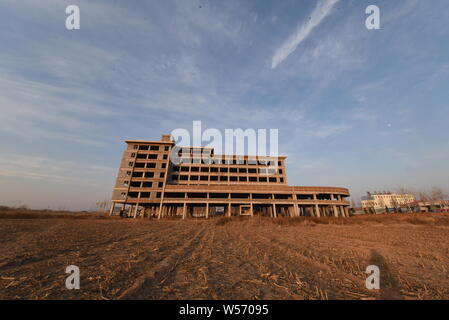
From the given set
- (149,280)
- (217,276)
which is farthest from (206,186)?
(149,280)

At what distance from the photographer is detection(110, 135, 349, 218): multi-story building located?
39.3 metres

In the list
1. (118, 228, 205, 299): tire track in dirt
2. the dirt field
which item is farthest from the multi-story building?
(118, 228, 205, 299): tire track in dirt

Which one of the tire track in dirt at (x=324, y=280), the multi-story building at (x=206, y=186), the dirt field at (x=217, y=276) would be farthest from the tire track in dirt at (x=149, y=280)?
the multi-story building at (x=206, y=186)

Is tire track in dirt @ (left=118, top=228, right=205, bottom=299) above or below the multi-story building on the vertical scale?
below

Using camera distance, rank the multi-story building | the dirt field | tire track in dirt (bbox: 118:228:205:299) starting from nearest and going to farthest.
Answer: tire track in dirt (bbox: 118:228:205:299), the dirt field, the multi-story building

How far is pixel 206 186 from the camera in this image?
39.6 m

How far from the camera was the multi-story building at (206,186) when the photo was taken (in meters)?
39.3

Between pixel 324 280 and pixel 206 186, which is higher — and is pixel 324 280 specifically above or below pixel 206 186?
below

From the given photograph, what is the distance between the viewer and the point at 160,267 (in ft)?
14.4

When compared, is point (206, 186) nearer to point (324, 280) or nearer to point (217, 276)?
point (217, 276)

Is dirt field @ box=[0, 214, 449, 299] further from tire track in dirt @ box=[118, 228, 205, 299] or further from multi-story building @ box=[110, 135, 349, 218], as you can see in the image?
multi-story building @ box=[110, 135, 349, 218]
